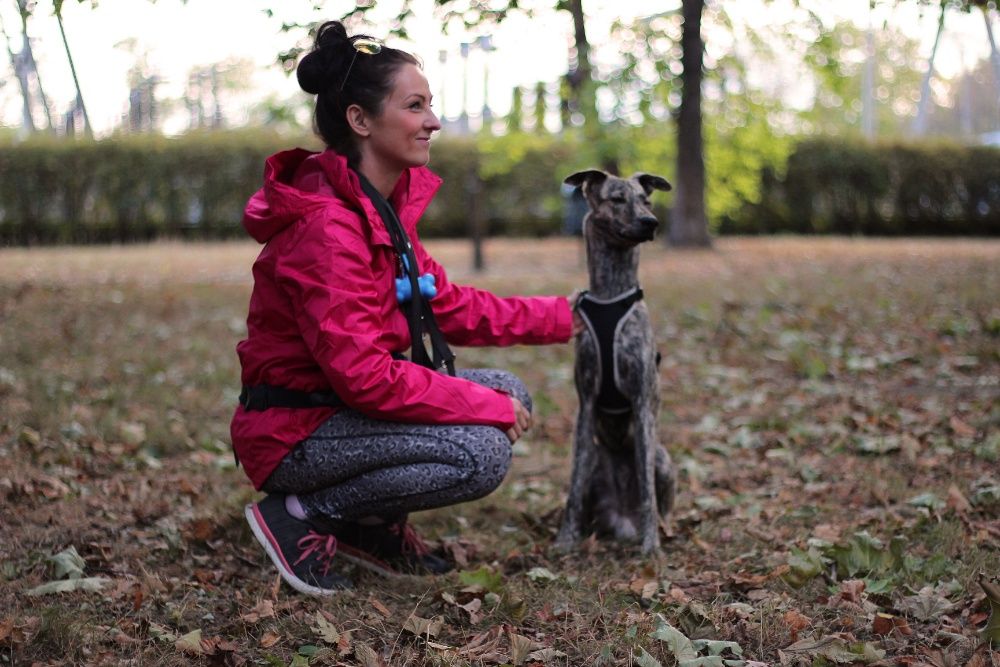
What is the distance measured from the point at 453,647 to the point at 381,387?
803mm

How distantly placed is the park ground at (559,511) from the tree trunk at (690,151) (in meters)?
6.53

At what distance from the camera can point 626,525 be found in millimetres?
4113

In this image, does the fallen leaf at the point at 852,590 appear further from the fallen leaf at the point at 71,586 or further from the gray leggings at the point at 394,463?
the fallen leaf at the point at 71,586

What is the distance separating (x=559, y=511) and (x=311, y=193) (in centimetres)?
188

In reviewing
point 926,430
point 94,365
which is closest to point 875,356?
point 926,430

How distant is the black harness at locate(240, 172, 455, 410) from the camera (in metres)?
3.41

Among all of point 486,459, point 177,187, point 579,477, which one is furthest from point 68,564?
point 177,187

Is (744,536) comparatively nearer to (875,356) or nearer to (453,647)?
(453,647)

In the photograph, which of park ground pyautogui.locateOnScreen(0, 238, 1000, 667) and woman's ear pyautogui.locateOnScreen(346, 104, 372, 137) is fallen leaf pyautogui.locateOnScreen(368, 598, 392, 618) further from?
woman's ear pyautogui.locateOnScreen(346, 104, 372, 137)

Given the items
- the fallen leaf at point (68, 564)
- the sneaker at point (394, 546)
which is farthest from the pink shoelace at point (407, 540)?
the fallen leaf at point (68, 564)

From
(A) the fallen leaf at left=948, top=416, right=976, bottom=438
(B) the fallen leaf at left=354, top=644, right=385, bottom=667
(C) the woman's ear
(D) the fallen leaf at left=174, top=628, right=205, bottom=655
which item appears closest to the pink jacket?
(C) the woman's ear

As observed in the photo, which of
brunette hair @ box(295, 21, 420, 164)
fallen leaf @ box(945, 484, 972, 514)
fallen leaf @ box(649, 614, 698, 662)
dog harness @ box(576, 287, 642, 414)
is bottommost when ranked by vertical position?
fallen leaf @ box(649, 614, 698, 662)

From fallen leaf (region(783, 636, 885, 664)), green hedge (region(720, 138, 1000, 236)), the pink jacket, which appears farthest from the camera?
green hedge (region(720, 138, 1000, 236))

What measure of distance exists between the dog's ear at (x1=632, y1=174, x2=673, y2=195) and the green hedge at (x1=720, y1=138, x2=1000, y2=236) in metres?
18.5
